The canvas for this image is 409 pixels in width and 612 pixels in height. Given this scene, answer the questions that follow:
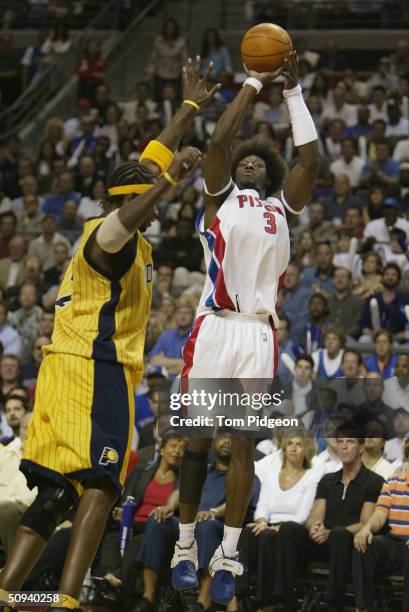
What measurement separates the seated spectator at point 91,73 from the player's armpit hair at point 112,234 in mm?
14643

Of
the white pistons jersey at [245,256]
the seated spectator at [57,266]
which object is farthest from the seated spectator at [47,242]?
the white pistons jersey at [245,256]

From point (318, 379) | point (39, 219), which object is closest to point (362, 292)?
point (318, 379)

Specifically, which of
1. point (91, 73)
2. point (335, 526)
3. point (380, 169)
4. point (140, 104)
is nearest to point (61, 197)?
point (140, 104)

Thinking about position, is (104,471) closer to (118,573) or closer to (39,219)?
(118,573)

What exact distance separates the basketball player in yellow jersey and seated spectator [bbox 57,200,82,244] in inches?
397

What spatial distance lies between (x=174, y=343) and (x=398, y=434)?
3.71 m

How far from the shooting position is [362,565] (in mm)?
9477

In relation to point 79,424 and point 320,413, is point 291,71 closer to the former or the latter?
point 79,424

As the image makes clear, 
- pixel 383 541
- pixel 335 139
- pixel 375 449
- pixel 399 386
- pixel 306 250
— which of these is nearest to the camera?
pixel 383 541

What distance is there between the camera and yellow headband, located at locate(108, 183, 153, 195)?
6453mm

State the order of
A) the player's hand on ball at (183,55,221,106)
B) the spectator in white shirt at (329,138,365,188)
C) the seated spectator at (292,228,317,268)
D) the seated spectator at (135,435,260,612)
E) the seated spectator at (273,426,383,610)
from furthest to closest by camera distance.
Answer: the spectator in white shirt at (329,138,365,188) < the seated spectator at (292,228,317,268) < the seated spectator at (135,435,260,612) < the seated spectator at (273,426,383,610) < the player's hand on ball at (183,55,221,106)

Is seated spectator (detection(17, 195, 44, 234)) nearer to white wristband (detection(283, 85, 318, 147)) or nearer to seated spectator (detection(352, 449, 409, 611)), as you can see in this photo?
seated spectator (detection(352, 449, 409, 611))

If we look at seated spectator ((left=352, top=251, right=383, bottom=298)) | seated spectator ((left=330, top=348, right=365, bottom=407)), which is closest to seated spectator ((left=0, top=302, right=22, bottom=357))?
seated spectator ((left=352, top=251, right=383, bottom=298))

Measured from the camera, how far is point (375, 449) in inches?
416
